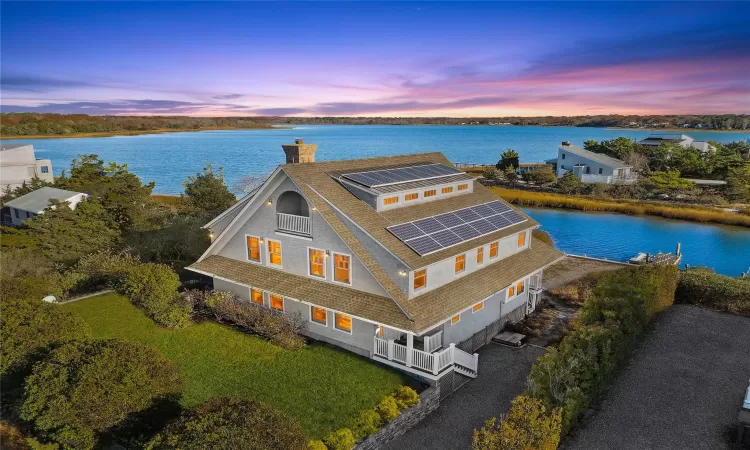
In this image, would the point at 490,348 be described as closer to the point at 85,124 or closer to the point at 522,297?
the point at 522,297

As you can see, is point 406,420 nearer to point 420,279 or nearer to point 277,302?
point 420,279

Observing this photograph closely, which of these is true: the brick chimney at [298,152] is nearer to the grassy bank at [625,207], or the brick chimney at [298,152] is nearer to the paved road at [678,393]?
the paved road at [678,393]

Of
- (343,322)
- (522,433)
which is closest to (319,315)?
(343,322)

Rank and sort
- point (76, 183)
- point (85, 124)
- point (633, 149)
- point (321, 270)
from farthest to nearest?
point (85, 124), point (633, 149), point (76, 183), point (321, 270)

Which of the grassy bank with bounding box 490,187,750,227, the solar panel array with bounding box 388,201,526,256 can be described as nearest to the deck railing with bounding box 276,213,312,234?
the solar panel array with bounding box 388,201,526,256

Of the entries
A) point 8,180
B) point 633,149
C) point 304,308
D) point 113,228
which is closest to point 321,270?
point 304,308

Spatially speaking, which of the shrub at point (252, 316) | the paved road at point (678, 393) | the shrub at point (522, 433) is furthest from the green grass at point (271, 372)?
the paved road at point (678, 393)
